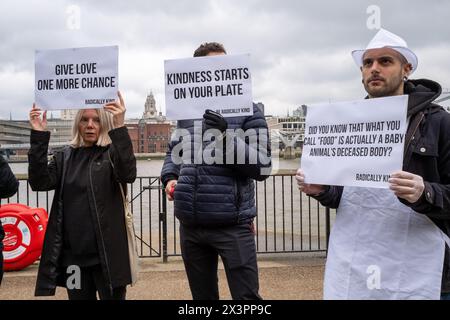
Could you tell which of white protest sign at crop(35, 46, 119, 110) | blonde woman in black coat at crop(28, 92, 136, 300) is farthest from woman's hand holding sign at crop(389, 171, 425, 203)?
white protest sign at crop(35, 46, 119, 110)

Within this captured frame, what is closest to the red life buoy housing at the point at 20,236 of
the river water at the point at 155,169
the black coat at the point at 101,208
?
the river water at the point at 155,169

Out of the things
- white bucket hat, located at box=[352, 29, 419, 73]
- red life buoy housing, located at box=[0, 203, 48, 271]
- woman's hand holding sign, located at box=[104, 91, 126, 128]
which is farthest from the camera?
red life buoy housing, located at box=[0, 203, 48, 271]

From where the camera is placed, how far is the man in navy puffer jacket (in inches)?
119

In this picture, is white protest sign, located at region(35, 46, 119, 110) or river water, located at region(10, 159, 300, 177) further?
river water, located at region(10, 159, 300, 177)

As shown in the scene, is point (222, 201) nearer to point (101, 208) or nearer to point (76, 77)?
point (101, 208)

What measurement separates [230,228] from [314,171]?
87cm

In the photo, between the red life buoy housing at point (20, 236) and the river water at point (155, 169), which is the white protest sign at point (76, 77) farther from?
the red life buoy housing at point (20, 236)

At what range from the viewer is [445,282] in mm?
2127

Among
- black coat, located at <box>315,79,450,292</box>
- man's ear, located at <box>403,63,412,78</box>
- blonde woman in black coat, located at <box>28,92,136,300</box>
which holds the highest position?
man's ear, located at <box>403,63,412,78</box>

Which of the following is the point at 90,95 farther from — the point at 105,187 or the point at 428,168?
the point at 428,168

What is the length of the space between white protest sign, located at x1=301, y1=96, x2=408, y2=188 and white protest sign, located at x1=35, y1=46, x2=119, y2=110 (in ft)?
4.62

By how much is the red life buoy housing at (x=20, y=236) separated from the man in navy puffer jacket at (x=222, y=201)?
4031 mm

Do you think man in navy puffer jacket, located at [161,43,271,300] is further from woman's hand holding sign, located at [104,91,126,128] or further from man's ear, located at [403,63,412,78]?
man's ear, located at [403,63,412,78]
